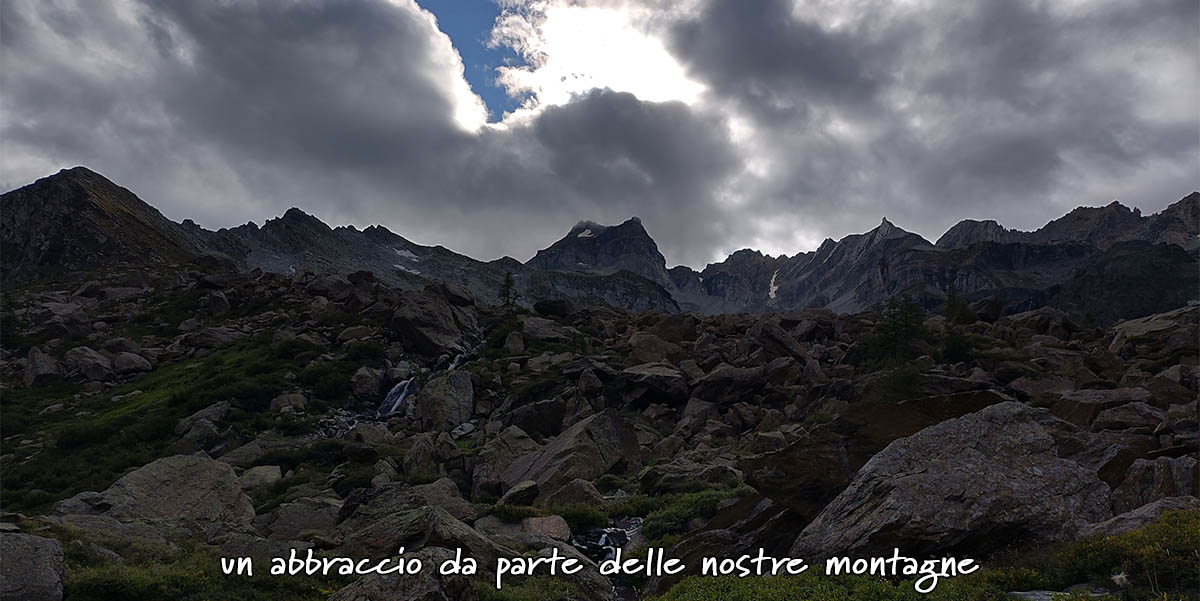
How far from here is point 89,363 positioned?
6019 cm

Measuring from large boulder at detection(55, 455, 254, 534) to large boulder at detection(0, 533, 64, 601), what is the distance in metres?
8.68

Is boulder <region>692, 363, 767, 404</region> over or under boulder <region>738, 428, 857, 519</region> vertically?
over

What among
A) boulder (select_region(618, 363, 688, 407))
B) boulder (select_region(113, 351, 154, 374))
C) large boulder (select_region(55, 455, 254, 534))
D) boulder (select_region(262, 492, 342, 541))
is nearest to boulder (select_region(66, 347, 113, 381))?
boulder (select_region(113, 351, 154, 374))

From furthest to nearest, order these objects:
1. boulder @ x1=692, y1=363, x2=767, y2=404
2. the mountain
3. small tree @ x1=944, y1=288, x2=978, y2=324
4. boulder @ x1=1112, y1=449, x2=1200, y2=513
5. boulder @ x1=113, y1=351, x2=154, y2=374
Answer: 1. the mountain
2. small tree @ x1=944, y1=288, x2=978, y2=324
3. boulder @ x1=113, y1=351, x2=154, y2=374
4. boulder @ x1=692, y1=363, x2=767, y2=404
5. boulder @ x1=1112, y1=449, x2=1200, y2=513

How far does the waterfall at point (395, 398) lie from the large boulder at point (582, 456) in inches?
893

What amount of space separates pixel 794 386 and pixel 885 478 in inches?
1206

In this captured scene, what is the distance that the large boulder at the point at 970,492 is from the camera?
13867mm

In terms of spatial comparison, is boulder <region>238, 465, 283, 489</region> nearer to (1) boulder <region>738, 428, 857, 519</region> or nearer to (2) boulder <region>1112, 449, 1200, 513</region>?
(1) boulder <region>738, 428, 857, 519</region>

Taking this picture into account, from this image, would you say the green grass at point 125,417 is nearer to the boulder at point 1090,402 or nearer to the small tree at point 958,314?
the boulder at point 1090,402

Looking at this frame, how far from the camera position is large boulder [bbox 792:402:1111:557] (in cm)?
1387

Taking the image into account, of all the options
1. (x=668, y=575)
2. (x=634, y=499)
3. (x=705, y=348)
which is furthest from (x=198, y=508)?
(x=705, y=348)

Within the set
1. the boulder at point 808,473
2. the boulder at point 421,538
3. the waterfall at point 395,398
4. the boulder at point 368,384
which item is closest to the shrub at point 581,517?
the boulder at point 421,538

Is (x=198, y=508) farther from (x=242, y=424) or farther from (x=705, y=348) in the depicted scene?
(x=705, y=348)

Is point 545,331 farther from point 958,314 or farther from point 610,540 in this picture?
point 610,540
